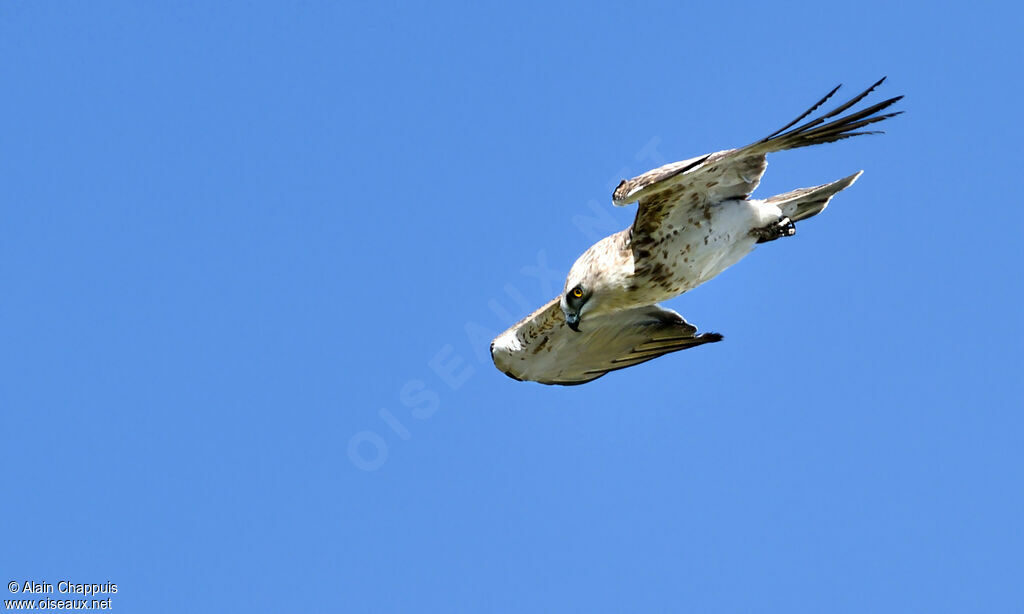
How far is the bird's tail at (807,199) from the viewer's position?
12164 mm

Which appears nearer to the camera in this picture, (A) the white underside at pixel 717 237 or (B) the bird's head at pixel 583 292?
(A) the white underside at pixel 717 237

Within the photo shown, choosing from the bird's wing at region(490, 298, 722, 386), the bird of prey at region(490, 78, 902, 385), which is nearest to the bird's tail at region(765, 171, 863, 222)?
the bird of prey at region(490, 78, 902, 385)

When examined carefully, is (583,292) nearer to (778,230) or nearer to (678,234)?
(678,234)

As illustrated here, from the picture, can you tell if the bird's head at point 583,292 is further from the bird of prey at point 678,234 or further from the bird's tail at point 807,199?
the bird's tail at point 807,199

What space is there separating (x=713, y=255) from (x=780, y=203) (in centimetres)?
98

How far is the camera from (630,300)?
11.9 metres

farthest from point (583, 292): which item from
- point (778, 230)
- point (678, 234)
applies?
point (778, 230)

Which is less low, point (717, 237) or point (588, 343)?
point (588, 343)

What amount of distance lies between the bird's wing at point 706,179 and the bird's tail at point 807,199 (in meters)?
0.60

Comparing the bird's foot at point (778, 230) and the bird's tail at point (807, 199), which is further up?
the bird's tail at point (807, 199)

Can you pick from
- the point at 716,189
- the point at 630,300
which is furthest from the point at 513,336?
the point at 716,189

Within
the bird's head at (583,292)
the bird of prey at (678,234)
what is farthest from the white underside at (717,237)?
the bird's head at (583,292)

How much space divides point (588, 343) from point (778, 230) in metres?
2.57

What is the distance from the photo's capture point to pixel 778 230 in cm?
1199
